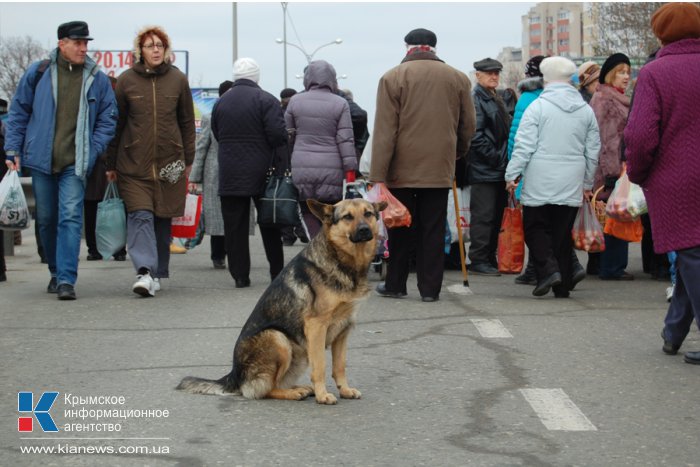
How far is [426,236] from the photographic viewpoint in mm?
11031

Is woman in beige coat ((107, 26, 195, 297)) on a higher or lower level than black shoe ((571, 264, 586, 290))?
higher

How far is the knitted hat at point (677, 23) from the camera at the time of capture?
299 inches

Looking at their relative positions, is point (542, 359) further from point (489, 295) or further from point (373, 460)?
point (489, 295)

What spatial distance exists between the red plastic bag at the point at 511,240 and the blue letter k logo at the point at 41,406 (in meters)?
6.34

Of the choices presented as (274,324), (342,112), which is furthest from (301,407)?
(342,112)

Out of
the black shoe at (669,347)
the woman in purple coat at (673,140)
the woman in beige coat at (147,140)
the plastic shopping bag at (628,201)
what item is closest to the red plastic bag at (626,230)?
the plastic shopping bag at (628,201)

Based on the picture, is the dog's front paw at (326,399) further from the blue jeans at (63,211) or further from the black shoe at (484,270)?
the black shoe at (484,270)

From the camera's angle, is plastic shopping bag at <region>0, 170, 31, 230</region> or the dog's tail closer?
the dog's tail

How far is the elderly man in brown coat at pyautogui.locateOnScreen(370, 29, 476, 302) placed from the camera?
1088 centimetres

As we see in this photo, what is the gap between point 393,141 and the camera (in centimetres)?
1095

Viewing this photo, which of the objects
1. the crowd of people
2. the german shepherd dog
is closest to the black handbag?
the crowd of people

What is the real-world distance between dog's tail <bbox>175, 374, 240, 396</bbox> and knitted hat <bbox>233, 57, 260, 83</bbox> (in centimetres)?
588

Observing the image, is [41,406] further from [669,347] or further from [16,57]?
[16,57]

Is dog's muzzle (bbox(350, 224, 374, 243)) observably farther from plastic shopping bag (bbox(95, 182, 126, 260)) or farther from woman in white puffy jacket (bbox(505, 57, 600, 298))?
plastic shopping bag (bbox(95, 182, 126, 260))
